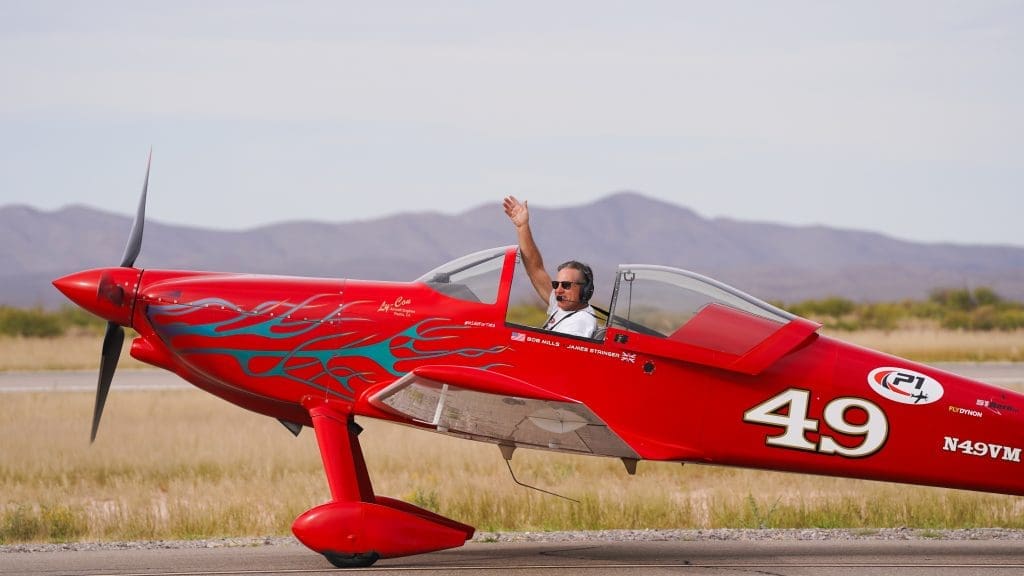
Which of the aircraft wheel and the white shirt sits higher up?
the white shirt

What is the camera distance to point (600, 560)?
1004 centimetres

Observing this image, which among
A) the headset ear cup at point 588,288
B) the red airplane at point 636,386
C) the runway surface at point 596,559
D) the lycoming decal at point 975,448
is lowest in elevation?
the runway surface at point 596,559

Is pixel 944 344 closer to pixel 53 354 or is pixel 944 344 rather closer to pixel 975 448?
pixel 53 354

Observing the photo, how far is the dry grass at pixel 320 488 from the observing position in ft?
40.9

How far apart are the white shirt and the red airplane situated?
16 cm

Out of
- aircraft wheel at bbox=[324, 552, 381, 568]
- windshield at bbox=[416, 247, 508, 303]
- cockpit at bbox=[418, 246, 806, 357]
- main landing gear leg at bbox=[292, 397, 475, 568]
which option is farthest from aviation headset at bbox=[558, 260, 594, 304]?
aircraft wheel at bbox=[324, 552, 381, 568]

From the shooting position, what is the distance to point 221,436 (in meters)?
18.5

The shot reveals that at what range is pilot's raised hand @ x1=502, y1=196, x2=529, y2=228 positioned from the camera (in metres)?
10.3

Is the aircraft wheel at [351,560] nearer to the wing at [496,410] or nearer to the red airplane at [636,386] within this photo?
the red airplane at [636,386]

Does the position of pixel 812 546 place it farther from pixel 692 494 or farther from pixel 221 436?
pixel 221 436

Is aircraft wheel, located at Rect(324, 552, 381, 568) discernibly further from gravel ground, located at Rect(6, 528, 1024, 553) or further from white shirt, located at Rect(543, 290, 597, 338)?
white shirt, located at Rect(543, 290, 597, 338)

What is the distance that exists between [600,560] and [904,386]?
8.93 feet

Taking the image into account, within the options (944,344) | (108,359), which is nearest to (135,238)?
(108,359)

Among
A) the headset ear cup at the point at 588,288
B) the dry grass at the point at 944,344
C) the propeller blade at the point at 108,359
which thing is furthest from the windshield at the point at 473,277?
the dry grass at the point at 944,344
